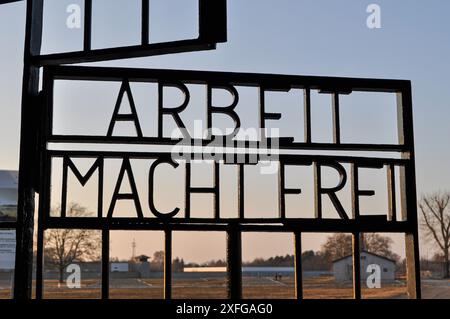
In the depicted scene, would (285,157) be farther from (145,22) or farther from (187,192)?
(145,22)

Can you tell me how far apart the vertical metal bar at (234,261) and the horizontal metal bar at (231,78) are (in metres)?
1.17

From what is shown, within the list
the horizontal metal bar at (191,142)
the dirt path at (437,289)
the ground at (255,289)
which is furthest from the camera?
the ground at (255,289)

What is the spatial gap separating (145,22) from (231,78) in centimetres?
83

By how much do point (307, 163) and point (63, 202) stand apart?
193 centimetres

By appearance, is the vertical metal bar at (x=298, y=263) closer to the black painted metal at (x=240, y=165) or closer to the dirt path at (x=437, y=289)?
the black painted metal at (x=240, y=165)

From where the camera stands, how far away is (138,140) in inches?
212

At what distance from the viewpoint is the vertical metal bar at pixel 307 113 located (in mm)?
5637

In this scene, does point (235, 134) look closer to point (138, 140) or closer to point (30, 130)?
point (138, 140)

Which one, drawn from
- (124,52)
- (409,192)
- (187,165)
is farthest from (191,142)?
(409,192)

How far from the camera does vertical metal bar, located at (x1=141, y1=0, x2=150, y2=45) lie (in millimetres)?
5129

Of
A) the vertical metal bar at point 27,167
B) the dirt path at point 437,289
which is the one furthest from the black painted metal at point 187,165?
the dirt path at point 437,289

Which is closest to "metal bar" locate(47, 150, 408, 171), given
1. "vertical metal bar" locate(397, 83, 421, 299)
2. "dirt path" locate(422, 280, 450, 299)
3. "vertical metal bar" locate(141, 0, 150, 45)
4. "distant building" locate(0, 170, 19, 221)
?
"vertical metal bar" locate(397, 83, 421, 299)

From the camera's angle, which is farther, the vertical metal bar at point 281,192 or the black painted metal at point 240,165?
the vertical metal bar at point 281,192
